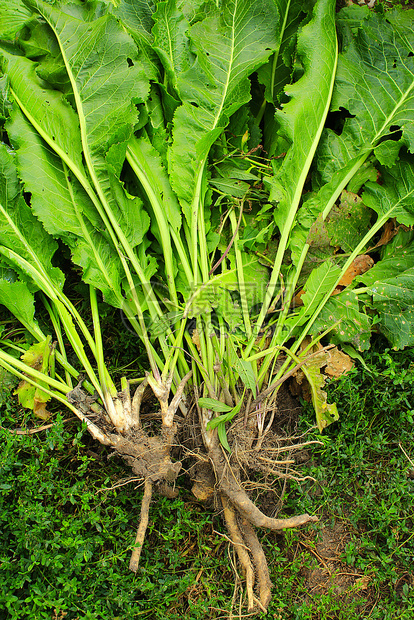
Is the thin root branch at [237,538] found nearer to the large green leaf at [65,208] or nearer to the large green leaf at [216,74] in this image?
the large green leaf at [65,208]

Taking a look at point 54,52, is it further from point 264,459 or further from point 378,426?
point 378,426

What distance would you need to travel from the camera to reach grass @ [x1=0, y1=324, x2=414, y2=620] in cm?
159

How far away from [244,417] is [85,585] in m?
0.92

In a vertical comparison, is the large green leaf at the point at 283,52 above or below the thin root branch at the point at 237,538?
above

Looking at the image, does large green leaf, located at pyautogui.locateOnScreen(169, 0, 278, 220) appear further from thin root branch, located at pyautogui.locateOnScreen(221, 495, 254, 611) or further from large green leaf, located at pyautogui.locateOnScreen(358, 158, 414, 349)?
thin root branch, located at pyautogui.locateOnScreen(221, 495, 254, 611)

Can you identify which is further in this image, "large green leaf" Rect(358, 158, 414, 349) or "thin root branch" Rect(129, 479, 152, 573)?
"large green leaf" Rect(358, 158, 414, 349)

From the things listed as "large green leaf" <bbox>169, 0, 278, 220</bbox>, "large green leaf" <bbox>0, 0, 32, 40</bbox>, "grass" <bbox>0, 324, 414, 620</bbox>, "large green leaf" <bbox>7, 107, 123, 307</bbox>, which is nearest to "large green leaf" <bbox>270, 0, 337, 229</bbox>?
"large green leaf" <bbox>169, 0, 278, 220</bbox>

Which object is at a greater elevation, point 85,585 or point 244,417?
point 244,417

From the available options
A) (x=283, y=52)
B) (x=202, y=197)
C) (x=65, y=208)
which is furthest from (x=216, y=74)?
(x=65, y=208)

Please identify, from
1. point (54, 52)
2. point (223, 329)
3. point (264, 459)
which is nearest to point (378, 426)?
point (264, 459)

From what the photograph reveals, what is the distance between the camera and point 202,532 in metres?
1.78

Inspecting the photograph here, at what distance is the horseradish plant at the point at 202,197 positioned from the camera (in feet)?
5.05

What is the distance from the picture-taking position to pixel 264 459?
1654 mm

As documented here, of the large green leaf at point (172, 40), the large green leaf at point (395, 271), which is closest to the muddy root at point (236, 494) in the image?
the large green leaf at point (395, 271)
